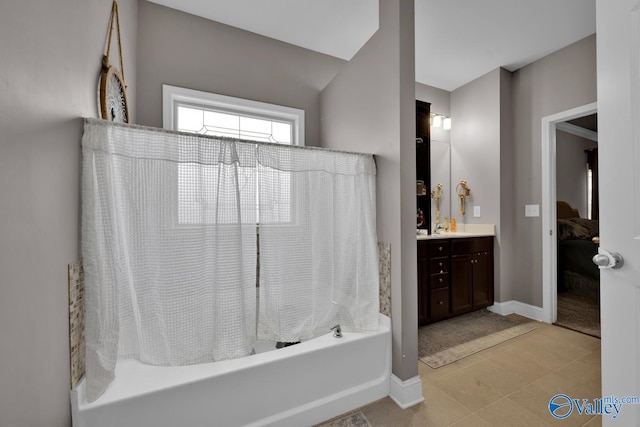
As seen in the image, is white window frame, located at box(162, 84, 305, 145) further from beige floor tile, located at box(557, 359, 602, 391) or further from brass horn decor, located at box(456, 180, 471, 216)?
beige floor tile, located at box(557, 359, 602, 391)

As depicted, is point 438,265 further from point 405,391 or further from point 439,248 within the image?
point 405,391

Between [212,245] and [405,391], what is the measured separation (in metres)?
1.35

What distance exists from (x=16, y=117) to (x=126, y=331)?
0.89 metres

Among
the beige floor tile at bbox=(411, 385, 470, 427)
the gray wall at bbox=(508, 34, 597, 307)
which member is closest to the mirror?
the gray wall at bbox=(508, 34, 597, 307)

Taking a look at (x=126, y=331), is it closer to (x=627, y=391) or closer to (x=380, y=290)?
(x=380, y=290)

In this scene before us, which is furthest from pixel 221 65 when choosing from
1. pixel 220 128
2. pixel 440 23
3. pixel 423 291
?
pixel 423 291

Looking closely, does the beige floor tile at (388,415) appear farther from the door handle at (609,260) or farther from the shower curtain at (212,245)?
the door handle at (609,260)

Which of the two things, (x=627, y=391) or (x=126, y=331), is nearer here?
(x=627, y=391)

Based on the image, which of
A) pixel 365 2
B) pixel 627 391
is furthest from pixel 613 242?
pixel 365 2

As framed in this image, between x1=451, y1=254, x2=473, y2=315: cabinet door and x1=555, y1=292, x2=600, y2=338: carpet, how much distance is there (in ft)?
2.73

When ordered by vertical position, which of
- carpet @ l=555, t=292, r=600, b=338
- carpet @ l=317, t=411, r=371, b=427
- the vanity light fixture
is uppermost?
the vanity light fixture

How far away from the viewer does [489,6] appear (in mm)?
2143

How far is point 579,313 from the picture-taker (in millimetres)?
2838

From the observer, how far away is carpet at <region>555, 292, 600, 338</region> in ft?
8.23
